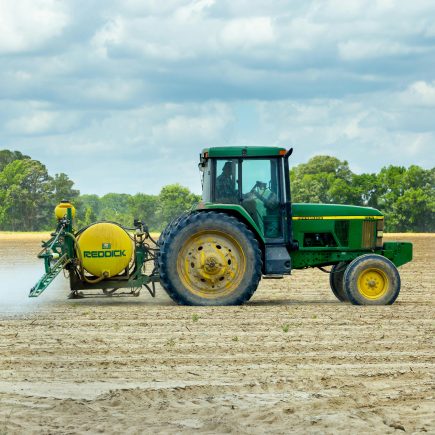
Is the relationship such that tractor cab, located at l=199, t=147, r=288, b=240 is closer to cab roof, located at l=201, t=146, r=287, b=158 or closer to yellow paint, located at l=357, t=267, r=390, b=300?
cab roof, located at l=201, t=146, r=287, b=158

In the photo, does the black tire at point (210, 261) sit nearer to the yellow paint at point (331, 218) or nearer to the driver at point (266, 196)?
the driver at point (266, 196)

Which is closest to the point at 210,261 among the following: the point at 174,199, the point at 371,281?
the point at 371,281

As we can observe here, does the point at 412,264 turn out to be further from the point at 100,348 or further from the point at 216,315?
the point at 100,348

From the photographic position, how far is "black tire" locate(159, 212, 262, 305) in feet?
49.5

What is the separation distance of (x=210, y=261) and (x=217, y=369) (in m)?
5.56

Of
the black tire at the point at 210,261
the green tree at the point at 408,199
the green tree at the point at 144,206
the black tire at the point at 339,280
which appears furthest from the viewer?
the green tree at the point at 144,206

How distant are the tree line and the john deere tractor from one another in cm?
6866

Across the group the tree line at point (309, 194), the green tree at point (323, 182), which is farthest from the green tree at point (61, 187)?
the green tree at point (323, 182)

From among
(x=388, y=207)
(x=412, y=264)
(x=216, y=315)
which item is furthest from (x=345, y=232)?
(x=388, y=207)

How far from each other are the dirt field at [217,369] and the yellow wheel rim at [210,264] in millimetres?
552

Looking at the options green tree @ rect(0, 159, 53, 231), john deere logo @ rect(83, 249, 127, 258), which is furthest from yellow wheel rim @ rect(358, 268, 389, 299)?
green tree @ rect(0, 159, 53, 231)

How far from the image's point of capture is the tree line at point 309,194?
86250 millimetres

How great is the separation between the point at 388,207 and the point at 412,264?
59563 mm

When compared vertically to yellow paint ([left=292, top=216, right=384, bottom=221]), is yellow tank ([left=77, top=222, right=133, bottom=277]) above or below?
below
